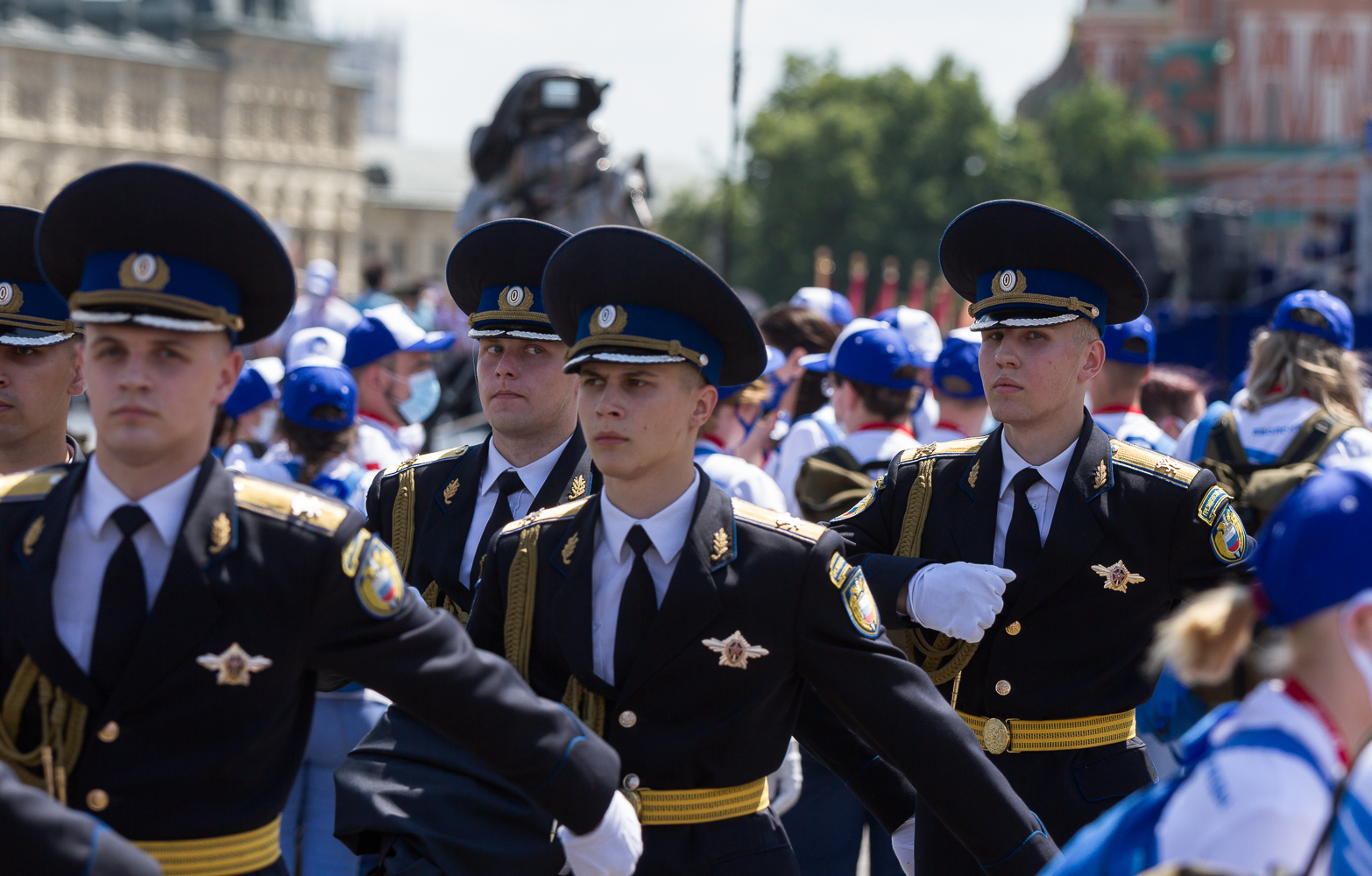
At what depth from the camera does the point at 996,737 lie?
434 cm

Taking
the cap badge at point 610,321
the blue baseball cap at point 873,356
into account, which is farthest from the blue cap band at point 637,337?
the blue baseball cap at point 873,356

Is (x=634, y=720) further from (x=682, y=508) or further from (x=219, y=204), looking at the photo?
(x=219, y=204)

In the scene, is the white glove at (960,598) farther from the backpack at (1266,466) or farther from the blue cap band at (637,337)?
the backpack at (1266,466)

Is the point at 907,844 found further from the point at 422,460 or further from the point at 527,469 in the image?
the point at 422,460

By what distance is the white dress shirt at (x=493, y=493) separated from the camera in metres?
4.61

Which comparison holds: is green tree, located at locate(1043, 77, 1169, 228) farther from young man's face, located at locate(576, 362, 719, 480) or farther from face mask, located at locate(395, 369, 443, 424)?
young man's face, located at locate(576, 362, 719, 480)

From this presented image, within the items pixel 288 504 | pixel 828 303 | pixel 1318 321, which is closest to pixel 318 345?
pixel 828 303

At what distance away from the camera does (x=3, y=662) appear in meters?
3.00

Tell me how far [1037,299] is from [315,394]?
2903 millimetres

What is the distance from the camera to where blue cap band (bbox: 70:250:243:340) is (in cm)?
306

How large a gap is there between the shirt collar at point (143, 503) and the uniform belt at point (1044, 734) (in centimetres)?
218

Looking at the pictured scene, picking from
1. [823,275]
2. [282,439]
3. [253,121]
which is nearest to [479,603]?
[282,439]

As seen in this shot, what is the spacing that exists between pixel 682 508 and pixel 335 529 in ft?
2.85

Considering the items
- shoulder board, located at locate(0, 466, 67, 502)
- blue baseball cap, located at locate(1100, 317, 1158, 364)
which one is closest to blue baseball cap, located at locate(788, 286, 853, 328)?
blue baseball cap, located at locate(1100, 317, 1158, 364)
